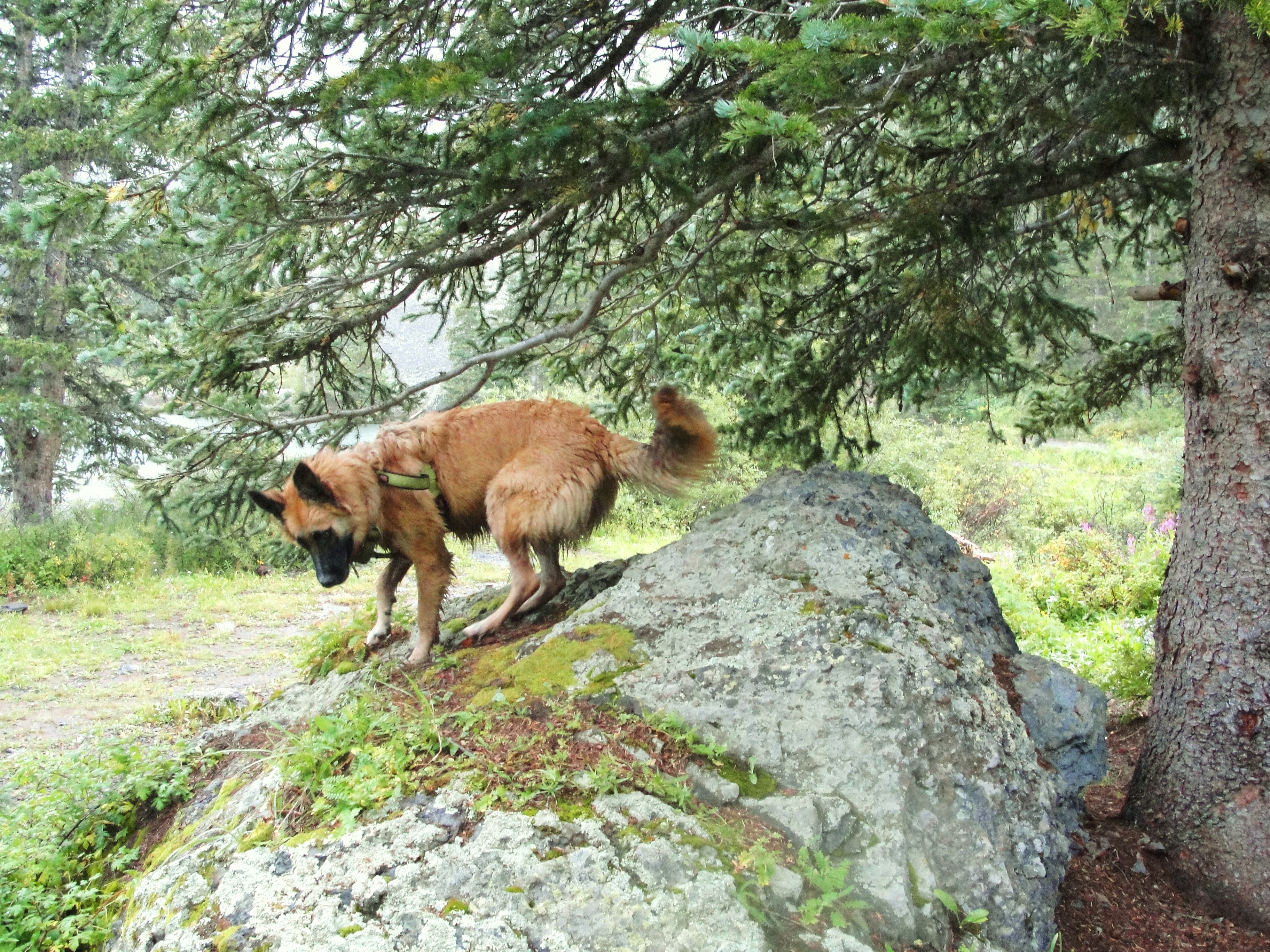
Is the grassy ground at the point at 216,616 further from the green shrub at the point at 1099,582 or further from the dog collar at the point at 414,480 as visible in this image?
the dog collar at the point at 414,480

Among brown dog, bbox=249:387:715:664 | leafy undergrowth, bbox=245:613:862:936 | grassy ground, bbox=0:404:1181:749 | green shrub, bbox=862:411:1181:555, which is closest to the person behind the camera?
leafy undergrowth, bbox=245:613:862:936

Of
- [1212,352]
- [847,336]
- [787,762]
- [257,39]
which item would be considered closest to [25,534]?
[257,39]

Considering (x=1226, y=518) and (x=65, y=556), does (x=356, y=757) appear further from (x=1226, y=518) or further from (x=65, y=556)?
(x=65, y=556)

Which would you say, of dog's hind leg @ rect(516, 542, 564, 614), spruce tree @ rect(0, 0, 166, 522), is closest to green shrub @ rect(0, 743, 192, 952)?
dog's hind leg @ rect(516, 542, 564, 614)

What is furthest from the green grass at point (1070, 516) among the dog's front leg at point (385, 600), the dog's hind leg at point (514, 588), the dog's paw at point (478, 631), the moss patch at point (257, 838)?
the moss patch at point (257, 838)

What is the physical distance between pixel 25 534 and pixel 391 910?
1645 centimetres

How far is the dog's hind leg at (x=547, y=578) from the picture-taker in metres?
5.21

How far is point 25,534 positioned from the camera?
15.2 m

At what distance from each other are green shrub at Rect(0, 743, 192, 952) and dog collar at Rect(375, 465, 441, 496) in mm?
1869

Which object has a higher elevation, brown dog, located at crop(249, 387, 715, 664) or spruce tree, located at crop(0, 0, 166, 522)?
spruce tree, located at crop(0, 0, 166, 522)

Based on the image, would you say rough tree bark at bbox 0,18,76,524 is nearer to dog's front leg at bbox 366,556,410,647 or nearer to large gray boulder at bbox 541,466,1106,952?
dog's front leg at bbox 366,556,410,647

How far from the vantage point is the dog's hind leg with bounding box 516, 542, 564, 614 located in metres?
5.21

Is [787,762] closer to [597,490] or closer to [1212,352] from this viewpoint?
[597,490]

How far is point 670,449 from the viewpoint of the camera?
16.2 ft
